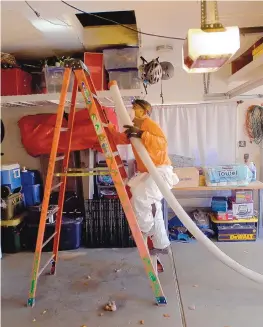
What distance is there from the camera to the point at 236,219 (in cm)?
486

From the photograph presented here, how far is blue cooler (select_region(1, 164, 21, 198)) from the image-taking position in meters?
4.41

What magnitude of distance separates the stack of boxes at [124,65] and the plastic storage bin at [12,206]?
6.92 feet

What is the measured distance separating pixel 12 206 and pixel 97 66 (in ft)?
7.22

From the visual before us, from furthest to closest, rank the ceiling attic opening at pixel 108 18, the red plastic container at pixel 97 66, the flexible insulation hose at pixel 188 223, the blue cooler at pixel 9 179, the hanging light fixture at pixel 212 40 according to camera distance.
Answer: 1. the blue cooler at pixel 9 179
2. the red plastic container at pixel 97 66
3. the ceiling attic opening at pixel 108 18
4. the flexible insulation hose at pixel 188 223
5. the hanging light fixture at pixel 212 40

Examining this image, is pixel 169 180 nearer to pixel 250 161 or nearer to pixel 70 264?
pixel 70 264

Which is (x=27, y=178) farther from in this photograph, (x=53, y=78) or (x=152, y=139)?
(x=152, y=139)

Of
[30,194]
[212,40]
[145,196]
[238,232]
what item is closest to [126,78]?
[145,196]

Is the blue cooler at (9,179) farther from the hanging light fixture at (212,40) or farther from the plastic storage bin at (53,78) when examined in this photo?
the hanging light fixture at (212,40)

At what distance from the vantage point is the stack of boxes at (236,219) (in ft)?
15.8

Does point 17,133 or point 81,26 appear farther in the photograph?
point 17,133

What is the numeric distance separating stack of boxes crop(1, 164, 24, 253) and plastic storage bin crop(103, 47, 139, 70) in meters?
1.96

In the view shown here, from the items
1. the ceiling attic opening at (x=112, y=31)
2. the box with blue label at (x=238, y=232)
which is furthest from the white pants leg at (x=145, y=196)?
the box with blue label at (x=238, y=232)

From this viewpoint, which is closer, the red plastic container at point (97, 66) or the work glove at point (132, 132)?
the work glove at point (132, 132)

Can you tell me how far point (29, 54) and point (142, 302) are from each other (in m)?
3.31
